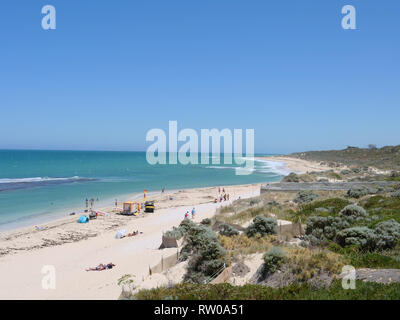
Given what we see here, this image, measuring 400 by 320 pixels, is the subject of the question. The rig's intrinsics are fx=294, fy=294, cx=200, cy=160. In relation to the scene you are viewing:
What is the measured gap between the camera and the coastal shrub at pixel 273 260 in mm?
7483

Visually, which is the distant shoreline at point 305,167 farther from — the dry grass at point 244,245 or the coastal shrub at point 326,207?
the dry grass at point 244,245

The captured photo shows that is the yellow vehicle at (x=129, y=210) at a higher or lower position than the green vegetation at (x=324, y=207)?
lower

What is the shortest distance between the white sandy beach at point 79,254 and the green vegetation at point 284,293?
3476 millimetres

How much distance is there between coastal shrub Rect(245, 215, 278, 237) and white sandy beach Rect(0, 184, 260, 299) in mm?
3710

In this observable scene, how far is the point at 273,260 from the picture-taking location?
7574 mm

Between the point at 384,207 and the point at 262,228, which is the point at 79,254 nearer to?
the point at 262,228

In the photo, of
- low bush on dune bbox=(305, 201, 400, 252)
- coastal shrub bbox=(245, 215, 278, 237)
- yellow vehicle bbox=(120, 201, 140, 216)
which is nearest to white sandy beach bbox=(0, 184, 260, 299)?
yellow vehicle bbox=(120, 201, 140, 216)

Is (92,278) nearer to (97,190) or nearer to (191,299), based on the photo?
(191,299)

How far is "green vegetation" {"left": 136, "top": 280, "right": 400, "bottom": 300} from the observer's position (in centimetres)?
522

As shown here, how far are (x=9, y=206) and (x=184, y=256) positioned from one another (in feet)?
74.9

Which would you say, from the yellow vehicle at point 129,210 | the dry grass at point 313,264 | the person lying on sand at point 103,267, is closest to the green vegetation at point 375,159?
the yellow vehicle at point 129,210

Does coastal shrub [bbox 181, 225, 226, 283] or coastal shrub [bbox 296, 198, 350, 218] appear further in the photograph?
→ coastal shrub [bbox 296, 198, 350, 218]

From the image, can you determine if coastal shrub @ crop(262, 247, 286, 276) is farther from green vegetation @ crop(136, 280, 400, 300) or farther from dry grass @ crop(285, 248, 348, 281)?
green vegetation @ crop(136, 280, 400, 300)

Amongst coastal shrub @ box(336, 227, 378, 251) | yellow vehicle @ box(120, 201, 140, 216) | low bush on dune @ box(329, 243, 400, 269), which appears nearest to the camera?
low bush on dune @ box(329, 243, 400, 269)
